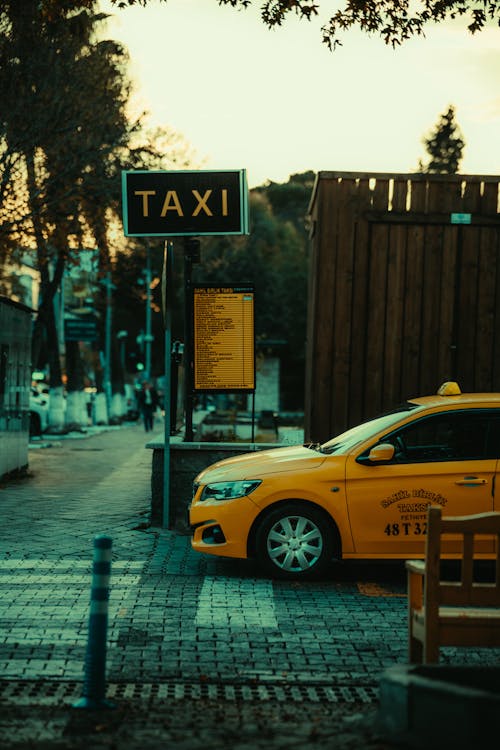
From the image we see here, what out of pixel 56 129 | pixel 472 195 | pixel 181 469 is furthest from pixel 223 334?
pixel 56 129

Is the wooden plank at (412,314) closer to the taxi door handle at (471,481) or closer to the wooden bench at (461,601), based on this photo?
the taxi door handle at (471,481)

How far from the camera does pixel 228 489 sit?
33.9 ft

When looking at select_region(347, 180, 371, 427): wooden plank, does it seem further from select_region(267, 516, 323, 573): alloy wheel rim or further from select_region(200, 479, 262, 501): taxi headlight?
select_region(267, 516, 323, 573): alloy wheel rim

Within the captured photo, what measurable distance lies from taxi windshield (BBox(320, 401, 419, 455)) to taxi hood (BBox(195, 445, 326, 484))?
0.16 metres

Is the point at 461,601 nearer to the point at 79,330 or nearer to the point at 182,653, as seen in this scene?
the point at 182,653

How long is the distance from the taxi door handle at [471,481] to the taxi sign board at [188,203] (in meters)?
4.87

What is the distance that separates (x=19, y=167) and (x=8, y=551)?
14.0 meters

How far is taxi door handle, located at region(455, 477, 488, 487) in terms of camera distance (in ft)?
32.4

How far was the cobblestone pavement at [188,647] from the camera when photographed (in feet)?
18.6

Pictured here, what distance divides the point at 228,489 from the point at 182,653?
9.98ft

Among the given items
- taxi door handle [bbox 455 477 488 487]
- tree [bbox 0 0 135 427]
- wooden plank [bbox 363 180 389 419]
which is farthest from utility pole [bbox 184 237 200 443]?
tree [bbox 0 0 135 427]

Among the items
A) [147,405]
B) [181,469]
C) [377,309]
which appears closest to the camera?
[181,469]

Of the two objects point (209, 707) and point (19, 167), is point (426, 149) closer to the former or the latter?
point (19, 167)

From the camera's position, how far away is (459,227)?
46.7 feet
